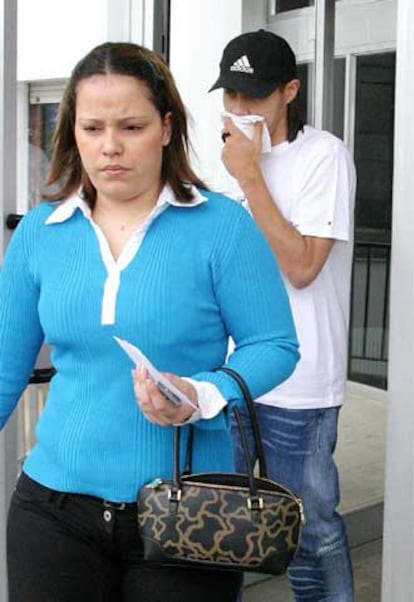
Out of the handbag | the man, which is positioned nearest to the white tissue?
the man

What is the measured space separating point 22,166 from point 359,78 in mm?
1934

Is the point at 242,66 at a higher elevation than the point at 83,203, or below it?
higher

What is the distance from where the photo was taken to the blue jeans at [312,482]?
247cm

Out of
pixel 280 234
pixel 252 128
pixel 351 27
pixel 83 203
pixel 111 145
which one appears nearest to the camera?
pixel 111 145

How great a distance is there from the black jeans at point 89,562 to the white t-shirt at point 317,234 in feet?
2.50

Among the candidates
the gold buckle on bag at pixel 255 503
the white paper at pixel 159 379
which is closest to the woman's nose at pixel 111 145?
the white paper at pixel 159 379

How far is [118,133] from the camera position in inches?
Answer: 68.2

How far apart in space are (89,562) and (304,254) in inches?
37.5

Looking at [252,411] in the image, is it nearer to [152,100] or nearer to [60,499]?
[60,499]

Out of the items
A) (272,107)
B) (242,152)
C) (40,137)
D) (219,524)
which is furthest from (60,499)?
(40,137)

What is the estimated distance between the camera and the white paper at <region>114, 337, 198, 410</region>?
1.49 m

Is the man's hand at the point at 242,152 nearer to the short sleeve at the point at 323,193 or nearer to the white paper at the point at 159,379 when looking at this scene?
the short sleeve at the point at 323,193

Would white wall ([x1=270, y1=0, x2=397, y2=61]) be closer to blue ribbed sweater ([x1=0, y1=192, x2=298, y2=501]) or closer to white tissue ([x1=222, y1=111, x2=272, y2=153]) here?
white tissue ([x1=222, y1=111, x2=272, y2=153])

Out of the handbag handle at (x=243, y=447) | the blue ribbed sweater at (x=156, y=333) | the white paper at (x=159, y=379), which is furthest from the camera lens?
the blue ribbed sweater at (x=156, y=333)
